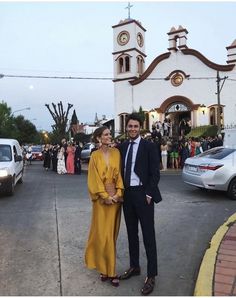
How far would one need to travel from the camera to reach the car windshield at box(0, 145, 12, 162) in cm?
1223

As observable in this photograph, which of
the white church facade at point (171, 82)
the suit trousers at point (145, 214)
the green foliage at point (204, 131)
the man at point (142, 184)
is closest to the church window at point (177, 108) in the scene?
the white church facade at point (171, 82)

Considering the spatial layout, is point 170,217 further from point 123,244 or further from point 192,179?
point 192,179

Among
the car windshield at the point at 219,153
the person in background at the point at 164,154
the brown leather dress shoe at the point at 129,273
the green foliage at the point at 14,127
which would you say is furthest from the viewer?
the green foliage at the point at 14,127

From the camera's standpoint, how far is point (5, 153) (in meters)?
12.5

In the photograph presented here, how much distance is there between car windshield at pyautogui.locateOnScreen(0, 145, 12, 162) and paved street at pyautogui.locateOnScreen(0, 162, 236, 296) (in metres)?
1.37

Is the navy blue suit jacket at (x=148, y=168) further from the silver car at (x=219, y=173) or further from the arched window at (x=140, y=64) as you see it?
the arched window at (x=140, y=64)

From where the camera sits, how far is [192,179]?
441 inches

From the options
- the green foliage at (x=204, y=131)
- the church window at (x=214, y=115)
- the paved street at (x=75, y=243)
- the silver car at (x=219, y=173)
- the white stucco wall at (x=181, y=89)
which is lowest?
the paved street at (x=75, y=243)

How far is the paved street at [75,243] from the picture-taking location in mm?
4578

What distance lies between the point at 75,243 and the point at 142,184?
2249 mm

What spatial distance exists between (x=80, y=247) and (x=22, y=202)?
480cm

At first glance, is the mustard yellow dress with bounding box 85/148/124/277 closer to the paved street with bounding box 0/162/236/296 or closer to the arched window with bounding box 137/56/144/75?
the paved street with bounding box 0/162/236/296

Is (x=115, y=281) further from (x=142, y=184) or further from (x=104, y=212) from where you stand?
(x=142, y=184)

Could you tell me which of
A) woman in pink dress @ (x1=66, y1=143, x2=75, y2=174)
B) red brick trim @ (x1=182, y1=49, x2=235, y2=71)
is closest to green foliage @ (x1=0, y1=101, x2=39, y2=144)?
red brick trim @ (x1=182, y1=49, x2=235, y2=71)
